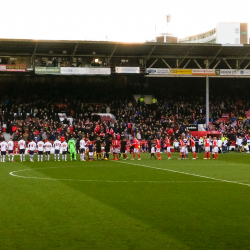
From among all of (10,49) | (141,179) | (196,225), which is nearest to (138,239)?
(196,225)

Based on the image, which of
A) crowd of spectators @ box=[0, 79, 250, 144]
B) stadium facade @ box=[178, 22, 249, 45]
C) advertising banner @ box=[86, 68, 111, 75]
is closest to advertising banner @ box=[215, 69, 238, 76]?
crowd of spectators @ box=[0, 79, 250, 144]

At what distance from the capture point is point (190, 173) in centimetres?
2141

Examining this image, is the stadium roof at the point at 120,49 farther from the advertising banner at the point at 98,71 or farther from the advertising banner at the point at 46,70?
the advertising banner at the point at 46,70

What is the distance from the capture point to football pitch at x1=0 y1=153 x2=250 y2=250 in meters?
8.38

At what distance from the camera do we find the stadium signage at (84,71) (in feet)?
150

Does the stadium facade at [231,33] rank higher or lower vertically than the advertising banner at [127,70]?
higher

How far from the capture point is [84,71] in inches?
1831

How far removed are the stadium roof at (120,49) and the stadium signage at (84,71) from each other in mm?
2198

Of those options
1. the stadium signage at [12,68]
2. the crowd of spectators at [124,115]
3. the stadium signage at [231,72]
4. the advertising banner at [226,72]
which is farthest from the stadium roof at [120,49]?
the crowd of spectators at [124,115]

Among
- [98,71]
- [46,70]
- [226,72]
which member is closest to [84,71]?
[98,71]

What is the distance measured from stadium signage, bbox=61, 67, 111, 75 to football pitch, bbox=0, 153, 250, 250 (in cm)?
2807

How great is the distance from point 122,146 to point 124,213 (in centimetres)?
2106

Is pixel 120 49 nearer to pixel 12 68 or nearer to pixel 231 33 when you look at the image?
pixel 12 68

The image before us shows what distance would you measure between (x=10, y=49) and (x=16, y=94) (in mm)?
4873
